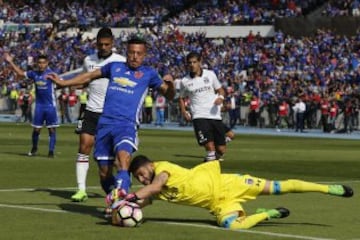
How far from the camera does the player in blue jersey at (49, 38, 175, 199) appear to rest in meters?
14.4

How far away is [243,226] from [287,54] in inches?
1794

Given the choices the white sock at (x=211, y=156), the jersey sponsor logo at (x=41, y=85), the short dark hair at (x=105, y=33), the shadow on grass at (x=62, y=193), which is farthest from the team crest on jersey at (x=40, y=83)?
the short dark hair at (x=105, y=33)

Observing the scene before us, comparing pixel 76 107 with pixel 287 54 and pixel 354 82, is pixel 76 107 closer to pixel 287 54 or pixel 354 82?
pixel 287 54

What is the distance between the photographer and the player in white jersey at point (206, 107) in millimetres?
24078

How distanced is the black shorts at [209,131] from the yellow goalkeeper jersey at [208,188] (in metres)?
10.6

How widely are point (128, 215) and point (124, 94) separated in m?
2.27

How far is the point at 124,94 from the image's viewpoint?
14.5m

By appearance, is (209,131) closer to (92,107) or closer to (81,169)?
(92,107)

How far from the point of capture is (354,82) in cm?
5206

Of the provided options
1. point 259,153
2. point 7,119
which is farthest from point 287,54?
point 259,153

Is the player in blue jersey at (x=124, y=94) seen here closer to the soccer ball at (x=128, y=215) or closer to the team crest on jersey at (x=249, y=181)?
the soccer ball at (x=128, y=215)

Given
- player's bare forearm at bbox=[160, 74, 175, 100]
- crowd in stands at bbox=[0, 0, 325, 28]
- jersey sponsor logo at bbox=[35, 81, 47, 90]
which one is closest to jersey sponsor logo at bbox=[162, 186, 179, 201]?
player's bare forearm at bbox=[160, 74, 175, 100]

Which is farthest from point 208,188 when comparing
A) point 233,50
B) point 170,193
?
point 233,50

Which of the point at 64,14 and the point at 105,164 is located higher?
the point at 64,14
